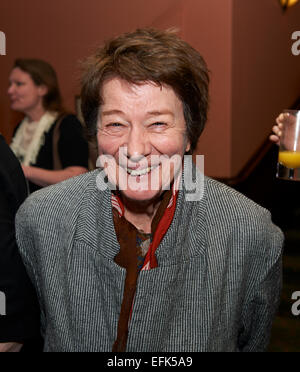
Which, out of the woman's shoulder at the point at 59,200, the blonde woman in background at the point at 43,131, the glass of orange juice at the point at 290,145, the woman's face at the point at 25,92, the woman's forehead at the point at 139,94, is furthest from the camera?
the woman's face at the point at 25,92

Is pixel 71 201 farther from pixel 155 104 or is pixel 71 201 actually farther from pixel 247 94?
pixel 247 94

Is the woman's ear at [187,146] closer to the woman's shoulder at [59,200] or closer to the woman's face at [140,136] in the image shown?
the woman's face at [140,136]

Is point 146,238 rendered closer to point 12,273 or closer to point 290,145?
point 12,273

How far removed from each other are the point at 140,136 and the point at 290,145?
2.71 feet

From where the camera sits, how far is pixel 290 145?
1.82 meters

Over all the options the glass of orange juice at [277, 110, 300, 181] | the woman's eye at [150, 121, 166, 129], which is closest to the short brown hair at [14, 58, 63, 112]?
the glass of orange juice at [277, 110, 300, 181]

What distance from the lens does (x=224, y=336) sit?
1295 millimetres

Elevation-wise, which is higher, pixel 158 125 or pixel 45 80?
pixel 45 80

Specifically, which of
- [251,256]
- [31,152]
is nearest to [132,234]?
[251,256]

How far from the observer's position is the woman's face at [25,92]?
291cm

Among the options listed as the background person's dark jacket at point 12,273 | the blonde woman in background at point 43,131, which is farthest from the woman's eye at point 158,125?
the blonde woman in background at point 43,131

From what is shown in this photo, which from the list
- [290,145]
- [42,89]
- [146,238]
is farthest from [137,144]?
[42,89]

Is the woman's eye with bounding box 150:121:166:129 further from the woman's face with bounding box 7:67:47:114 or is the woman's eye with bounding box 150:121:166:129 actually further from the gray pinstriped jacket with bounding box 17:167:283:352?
the woman's face with bounding box 7:67:47:114

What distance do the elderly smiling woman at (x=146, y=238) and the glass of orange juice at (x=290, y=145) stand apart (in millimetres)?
547
